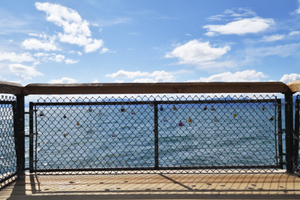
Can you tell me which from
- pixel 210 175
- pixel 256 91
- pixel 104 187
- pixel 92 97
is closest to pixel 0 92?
pixel 92 97

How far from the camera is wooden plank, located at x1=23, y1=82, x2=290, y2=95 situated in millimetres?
2637

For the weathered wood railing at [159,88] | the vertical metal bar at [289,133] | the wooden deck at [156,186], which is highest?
the weathered wood railing at [159,88]

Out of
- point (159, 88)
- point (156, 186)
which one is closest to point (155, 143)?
point (156, 186)

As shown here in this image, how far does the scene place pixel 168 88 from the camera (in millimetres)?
2631

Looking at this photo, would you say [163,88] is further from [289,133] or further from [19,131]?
[19,131]

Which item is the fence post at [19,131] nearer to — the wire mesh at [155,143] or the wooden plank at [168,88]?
the wire mesh at [155,143]

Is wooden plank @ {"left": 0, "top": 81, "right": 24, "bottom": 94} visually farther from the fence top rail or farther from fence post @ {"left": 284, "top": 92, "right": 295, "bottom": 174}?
fence post @ {"left": 284, "top": 92, "right": 295, "bottom": 174}

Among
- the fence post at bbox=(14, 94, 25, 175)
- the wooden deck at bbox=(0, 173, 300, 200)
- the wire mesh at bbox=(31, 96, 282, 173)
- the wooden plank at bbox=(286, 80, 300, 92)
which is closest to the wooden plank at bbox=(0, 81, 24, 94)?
the fence post at bbox=(14, 94, 25, 175)

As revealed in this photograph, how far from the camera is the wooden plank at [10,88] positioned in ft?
7.78

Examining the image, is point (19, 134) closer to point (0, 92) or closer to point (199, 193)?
point (0, 92)

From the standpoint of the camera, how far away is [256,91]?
2684mm

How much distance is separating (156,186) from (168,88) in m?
1.06

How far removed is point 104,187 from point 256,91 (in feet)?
6.54

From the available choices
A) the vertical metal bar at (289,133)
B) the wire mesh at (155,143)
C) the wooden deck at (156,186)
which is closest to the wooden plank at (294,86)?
the vertical metal bar at (289,133)
